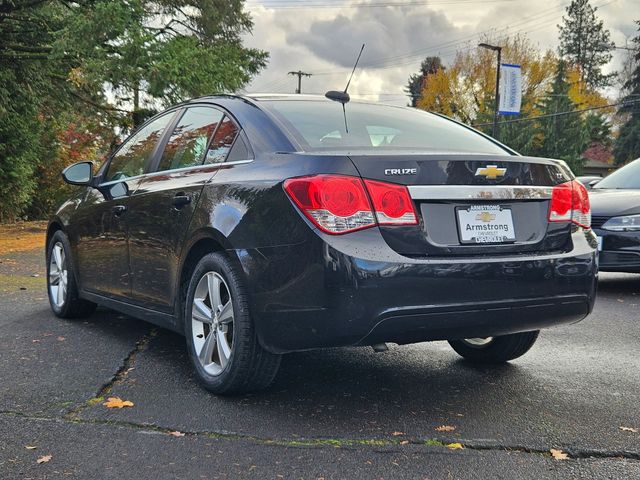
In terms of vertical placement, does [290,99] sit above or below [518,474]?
above

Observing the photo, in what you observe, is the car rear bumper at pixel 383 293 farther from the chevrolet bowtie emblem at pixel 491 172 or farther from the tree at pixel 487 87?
the tree at pixel 487 87

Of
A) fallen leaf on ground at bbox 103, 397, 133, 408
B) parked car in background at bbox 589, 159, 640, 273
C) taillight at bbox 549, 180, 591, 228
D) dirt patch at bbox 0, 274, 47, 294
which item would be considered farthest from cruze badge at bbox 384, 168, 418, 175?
dirt patch at bbox 0, 274, 47, 294

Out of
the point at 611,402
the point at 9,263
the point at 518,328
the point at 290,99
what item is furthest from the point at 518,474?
the point at 9,263

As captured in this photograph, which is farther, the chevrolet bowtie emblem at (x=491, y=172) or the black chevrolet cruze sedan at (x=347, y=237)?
the chevrolet bowtie emblem at (x=491, y=172)

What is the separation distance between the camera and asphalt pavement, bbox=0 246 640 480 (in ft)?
8.91

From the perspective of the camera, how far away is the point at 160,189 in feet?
13.8

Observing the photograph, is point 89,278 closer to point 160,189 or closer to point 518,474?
point 160,189

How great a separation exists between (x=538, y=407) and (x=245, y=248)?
165 centimetres

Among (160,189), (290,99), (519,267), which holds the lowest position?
(519,267)

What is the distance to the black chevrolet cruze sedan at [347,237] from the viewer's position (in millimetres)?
3010

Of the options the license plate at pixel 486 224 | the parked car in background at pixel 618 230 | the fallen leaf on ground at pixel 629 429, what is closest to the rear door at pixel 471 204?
the license plate at pixel 486 224

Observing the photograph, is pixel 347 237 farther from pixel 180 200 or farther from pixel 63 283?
pixel 63 283

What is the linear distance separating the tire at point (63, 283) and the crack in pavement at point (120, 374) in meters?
0.74

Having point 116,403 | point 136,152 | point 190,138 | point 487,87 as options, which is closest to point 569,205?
point 190,138
